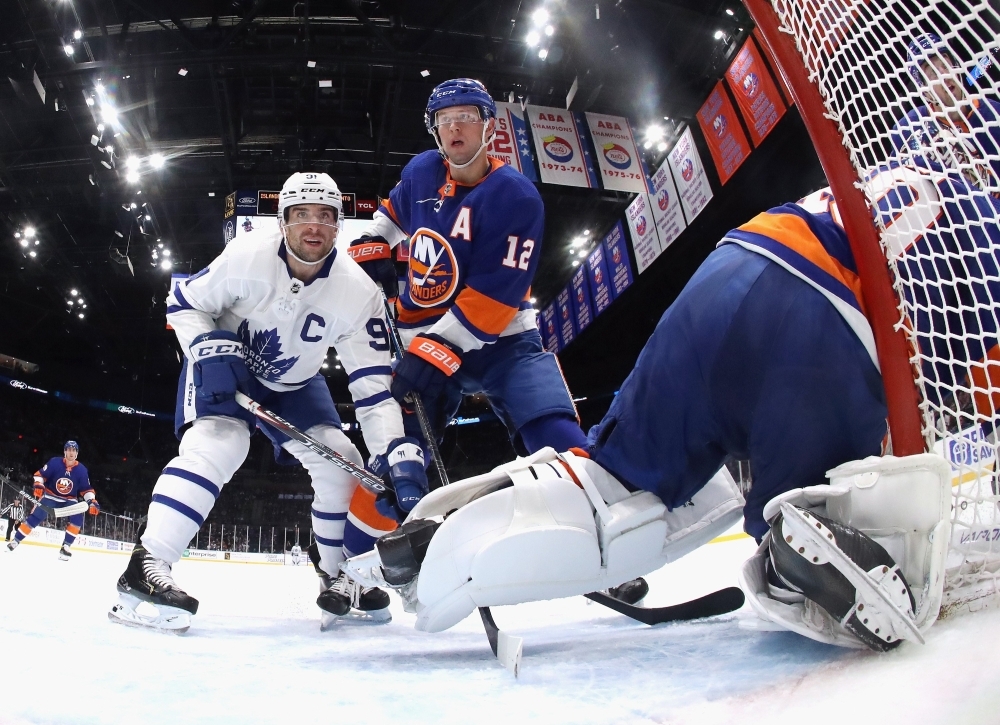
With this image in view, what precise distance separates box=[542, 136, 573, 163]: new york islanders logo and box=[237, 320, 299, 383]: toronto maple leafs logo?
17.8ft

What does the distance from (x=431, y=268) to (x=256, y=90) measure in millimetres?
7896

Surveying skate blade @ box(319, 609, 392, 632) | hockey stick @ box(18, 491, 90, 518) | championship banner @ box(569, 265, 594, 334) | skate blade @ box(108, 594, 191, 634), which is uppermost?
championship banner @ box(569, 265, 594, 334)

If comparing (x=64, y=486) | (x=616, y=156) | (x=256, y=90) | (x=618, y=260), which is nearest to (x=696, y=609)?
(x=616, y=156)

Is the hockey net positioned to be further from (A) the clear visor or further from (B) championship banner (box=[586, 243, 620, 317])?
(B) championship banner (box=[586, 243, 620, 317])

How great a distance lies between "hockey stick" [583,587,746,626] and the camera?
1.23 metres

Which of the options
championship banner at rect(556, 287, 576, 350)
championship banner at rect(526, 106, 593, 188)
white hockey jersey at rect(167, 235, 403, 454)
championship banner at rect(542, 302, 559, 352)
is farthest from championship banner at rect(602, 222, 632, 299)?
white hockey jersey at rect(167, 235, 403, 454)

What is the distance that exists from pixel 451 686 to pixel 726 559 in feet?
5.15

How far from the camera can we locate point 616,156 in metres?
7.11

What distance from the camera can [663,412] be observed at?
3.02 ft

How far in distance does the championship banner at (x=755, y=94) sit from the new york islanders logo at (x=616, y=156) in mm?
1677

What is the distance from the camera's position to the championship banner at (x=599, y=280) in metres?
8.43

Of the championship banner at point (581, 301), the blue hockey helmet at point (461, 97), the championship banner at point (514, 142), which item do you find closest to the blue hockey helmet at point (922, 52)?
the blue hockey helmet at point (461, 97)

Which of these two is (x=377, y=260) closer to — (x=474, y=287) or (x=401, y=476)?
(x=474, y=287)

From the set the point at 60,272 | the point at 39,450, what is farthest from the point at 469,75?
the point at 39,450
